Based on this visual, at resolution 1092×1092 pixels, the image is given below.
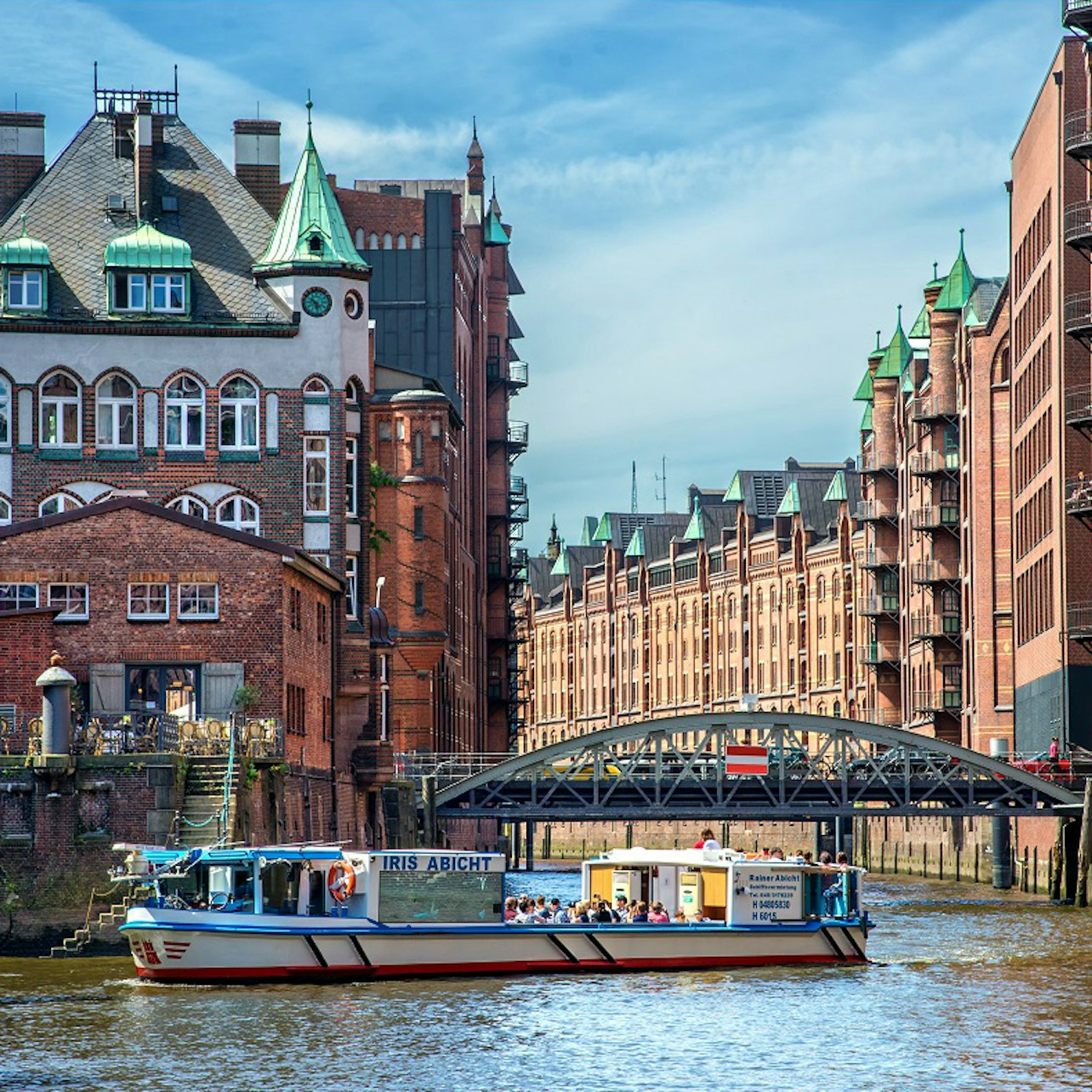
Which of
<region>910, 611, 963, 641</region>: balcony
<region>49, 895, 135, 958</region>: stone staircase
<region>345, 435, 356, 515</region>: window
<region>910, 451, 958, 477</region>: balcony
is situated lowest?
<region>49, 895, 135, 958</region>: stone staircase

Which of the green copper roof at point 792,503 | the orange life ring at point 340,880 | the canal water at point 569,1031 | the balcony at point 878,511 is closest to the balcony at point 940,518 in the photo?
the balcony at point 878,511

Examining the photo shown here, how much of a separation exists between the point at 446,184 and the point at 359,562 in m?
60.1

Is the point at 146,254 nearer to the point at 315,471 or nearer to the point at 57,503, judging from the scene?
the point at 57,503

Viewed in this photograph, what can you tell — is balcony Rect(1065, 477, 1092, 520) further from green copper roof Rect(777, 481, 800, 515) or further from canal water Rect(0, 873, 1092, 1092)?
green copper roof Rect(777, 481, 800, 515)

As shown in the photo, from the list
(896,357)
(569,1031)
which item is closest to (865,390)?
(896,357)

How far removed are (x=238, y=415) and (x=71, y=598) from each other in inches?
600

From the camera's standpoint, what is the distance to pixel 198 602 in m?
64.4

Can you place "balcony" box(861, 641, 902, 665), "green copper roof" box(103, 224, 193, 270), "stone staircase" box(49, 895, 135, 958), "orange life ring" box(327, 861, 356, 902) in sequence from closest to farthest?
"orange life ring" box(327, 861, 356, 902) < "stone staircase" box(49, 895, 135, 958) < "green copper roof" box(103, 224, 193, 270) < "balcony" box(861, 641, 902, 665)

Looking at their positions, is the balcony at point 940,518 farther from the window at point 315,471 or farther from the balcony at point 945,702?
the window at point 315,471

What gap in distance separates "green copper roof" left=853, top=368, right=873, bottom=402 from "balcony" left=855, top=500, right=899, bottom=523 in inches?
419

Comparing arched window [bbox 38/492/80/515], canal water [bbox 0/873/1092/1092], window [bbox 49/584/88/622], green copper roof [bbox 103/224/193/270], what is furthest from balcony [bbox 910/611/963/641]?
window [bbox 49/584/88/622]

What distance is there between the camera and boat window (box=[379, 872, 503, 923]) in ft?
168

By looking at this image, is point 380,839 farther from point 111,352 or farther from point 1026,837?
point 1026,837

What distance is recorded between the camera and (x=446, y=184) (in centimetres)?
13612
